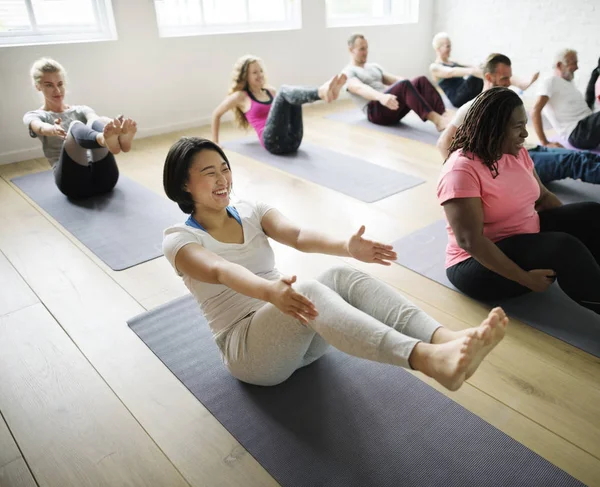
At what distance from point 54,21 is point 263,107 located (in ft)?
6.28

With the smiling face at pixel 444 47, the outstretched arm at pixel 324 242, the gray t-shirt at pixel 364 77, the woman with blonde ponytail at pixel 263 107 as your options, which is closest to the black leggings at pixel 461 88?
the smiling face at pixel 444 47

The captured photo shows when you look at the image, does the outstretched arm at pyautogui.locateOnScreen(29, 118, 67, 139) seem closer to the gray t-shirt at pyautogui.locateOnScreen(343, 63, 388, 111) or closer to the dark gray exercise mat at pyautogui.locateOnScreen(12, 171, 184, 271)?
the dark gray exercise mat at pyautogui.locateOnScreen(12, 171, 184, 271)

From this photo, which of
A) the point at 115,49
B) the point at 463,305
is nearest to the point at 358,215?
the point at 463,305

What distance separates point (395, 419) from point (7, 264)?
6.85 ft

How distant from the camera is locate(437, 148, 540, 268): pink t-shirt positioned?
1814 mm

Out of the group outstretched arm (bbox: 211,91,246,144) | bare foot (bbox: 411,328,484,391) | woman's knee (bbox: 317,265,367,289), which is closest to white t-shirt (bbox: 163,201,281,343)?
woman's knee (bbox: 317,265,367,289)

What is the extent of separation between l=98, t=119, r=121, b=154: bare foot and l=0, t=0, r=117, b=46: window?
2.00m

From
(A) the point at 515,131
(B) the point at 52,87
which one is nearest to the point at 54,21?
(B) the point at 52,87

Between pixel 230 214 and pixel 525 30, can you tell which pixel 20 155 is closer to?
pixel 230 214

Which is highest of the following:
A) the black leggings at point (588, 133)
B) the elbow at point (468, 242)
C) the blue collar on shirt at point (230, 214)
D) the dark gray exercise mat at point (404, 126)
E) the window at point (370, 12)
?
the window at point (370, 12)

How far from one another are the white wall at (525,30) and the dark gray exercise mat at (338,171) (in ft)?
10.9

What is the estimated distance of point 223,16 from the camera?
16.6 feet

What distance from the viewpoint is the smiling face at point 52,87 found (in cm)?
314

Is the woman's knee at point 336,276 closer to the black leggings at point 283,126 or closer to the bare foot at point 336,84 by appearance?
the bare foot at point 336,84
